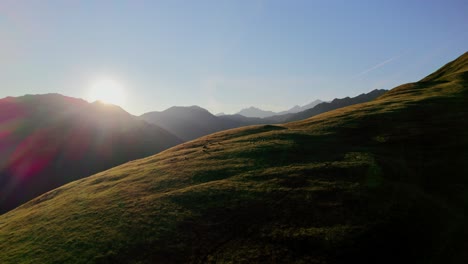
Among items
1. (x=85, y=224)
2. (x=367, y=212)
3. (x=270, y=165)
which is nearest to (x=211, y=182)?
(x=270, y=165)

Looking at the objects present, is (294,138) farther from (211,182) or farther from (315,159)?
(211,182)

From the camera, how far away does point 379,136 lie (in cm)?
4853

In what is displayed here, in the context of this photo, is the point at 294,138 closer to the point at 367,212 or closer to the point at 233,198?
the point at 233,198

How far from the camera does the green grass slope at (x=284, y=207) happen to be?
22562mm

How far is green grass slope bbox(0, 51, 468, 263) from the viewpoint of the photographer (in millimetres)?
22562

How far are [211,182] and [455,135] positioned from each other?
125 feet

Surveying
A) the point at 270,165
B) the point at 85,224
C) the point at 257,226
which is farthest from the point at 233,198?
the point at 85,224

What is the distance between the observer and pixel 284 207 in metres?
28.7

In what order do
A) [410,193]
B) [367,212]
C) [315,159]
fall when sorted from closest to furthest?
[367,212] → [410,193] → [315,159]

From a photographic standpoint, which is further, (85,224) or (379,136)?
(379,136)

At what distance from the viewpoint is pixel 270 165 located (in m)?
41.3

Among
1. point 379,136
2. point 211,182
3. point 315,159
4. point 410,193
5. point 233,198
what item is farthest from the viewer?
point 379,136

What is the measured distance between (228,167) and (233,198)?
11253mm

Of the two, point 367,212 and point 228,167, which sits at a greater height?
point 228,167
